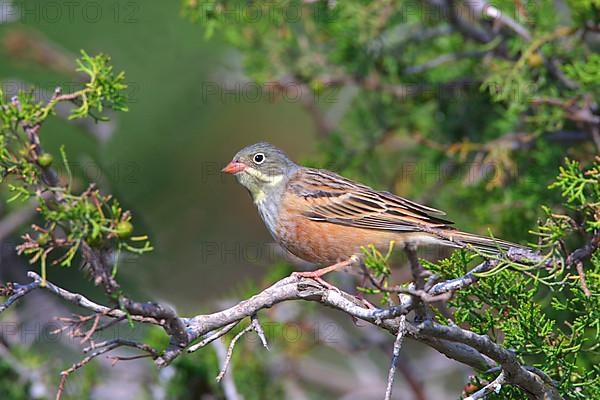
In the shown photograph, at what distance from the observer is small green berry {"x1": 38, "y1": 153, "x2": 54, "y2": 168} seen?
8.65ft

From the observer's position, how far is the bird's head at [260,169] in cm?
539

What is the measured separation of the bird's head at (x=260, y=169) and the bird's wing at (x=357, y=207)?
0.12m

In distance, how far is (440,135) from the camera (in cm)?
593

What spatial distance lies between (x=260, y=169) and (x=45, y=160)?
287 cm

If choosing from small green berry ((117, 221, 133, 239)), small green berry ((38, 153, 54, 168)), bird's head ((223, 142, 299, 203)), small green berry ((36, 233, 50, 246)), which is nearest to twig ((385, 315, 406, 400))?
small green berry ((117, 221, 133, 239))

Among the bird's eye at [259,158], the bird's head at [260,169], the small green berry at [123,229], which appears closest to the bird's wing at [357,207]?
the bird's head at [260,169]

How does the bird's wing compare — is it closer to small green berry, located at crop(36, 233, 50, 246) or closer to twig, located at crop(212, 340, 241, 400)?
twig, located at crop(212, 340, 241, 400)

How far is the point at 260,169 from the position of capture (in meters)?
5.46

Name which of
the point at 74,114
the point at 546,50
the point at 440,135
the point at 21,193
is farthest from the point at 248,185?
the point at 21,193

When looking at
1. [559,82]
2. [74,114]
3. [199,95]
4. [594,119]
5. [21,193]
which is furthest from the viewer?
[199,95]

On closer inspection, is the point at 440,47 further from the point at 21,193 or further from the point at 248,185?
the point at 21,193

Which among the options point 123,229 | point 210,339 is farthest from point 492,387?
point 123,229

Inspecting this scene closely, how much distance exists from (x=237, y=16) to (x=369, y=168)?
1.51 metres

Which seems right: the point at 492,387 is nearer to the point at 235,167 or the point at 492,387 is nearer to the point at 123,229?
the point at 123,229
